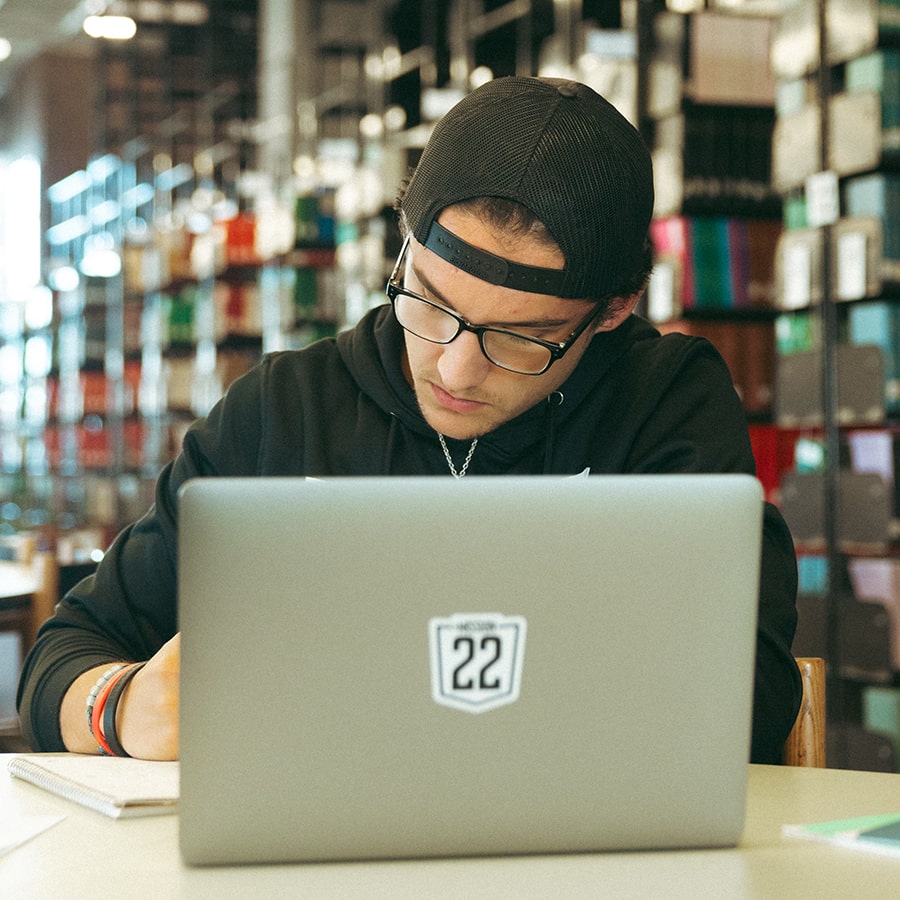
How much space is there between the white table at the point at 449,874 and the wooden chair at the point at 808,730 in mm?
328

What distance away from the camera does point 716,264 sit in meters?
4.05

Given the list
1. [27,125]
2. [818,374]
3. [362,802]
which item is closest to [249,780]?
[362,802]

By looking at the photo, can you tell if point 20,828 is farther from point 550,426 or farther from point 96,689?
point 550,426

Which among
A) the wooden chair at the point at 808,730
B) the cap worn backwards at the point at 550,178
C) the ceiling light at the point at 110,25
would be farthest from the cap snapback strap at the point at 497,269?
the ceiling light at the point at 110,25

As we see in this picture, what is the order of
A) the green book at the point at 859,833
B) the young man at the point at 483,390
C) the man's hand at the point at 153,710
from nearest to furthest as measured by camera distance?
the green book at the point at 859,833 → the man's hand at the point at 153,710 → the young man at the point at 483,390

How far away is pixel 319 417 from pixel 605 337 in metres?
0.34

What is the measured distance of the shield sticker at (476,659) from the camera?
0.78 m

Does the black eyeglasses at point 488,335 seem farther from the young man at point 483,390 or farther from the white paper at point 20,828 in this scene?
the white paper at point 20,828

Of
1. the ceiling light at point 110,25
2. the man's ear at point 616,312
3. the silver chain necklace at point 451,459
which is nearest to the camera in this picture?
the man's ear at point 616,312

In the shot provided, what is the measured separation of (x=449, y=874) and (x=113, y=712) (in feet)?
1.39

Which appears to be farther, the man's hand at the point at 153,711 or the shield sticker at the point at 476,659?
the man's hand at the point at 153,711

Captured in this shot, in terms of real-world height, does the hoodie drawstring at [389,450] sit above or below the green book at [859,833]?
above

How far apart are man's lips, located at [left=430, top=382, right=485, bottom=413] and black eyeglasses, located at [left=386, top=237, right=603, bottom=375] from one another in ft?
0.16

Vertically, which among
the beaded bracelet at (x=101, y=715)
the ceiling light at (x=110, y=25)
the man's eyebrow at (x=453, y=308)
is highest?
the ceiling light at (x=110, y=25)
